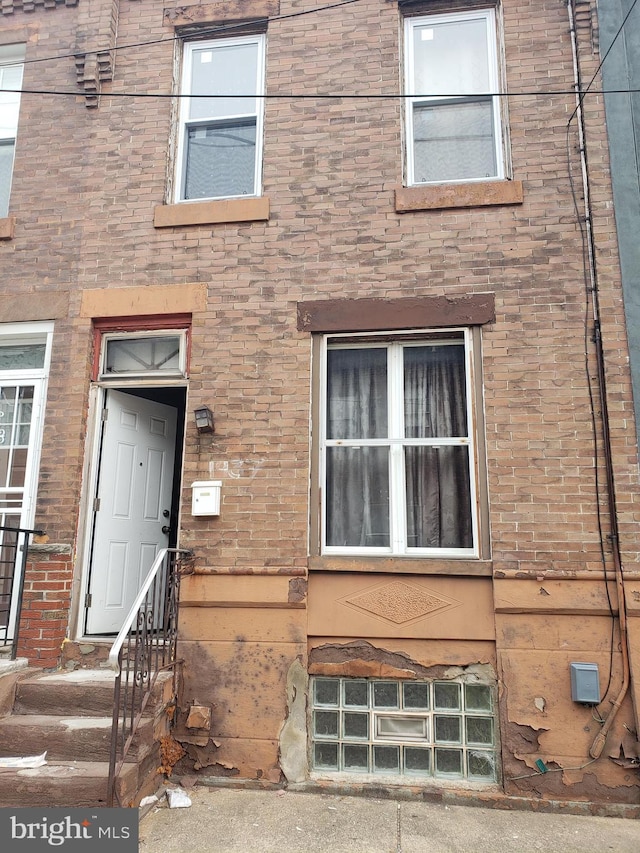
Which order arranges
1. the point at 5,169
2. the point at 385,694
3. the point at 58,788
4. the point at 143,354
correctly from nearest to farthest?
1. the point at 58,788
2. the point at 385,694
3. the point at 143,354
4. the point at 5,169

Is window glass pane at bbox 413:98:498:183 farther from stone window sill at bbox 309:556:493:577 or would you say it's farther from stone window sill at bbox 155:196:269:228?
stone window sill at bbox 309:556:493:577

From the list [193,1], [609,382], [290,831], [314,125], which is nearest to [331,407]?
[609,382]

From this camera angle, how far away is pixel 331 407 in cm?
575

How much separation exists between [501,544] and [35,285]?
4.82 m

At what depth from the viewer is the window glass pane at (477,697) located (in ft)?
16.3

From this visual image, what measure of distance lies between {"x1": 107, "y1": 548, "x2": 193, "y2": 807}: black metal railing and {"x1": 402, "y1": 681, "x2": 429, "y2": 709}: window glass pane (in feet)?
5.90

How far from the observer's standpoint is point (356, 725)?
199 inches

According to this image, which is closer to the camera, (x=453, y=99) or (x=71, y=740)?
(x=71, y=740)

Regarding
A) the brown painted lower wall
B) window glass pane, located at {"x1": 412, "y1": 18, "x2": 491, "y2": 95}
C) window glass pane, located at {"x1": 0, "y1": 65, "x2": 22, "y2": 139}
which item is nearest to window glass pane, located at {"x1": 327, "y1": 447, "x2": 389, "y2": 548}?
the brown painted lower wall

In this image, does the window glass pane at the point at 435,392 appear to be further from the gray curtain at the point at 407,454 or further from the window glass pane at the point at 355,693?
the window glass pane at the point at 355,693

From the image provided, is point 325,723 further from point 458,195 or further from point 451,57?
point 451,57

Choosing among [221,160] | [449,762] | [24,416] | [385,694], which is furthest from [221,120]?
[449,762]

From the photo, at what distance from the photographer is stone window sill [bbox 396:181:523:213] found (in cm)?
570

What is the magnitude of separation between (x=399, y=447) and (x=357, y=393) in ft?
1.99
